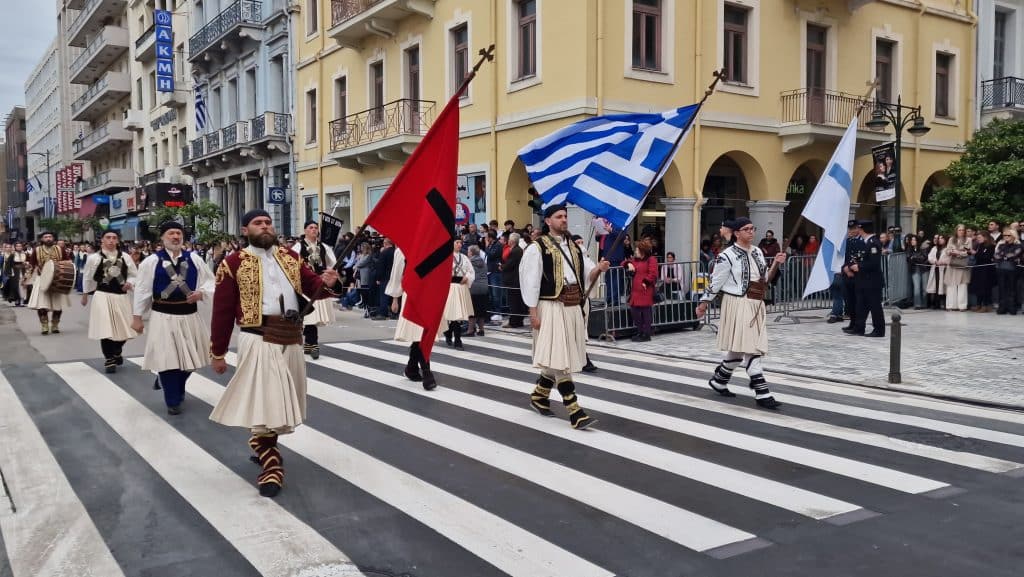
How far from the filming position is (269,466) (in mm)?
5762

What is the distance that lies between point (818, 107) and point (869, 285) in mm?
8898

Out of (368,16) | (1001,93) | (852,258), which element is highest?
(368,16)

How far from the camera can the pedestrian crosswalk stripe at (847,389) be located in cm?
833

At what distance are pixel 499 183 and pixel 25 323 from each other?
1112cm

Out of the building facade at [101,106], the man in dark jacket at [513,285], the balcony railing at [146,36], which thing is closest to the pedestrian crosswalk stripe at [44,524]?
the man in dark jacket at [513,285]

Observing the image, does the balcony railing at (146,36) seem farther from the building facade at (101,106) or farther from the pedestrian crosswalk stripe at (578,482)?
the pedestrian crosswalk stripe at (578,482)

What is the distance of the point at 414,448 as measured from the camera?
689 cm

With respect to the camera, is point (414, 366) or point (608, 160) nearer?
point (608, 160)

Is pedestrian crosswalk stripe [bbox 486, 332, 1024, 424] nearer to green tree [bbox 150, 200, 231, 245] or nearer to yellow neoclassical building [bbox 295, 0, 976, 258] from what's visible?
yellow neoclassical building [bbox 295, 0, 976, 258]

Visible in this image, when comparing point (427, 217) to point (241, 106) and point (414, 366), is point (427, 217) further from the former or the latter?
point (241, 106)

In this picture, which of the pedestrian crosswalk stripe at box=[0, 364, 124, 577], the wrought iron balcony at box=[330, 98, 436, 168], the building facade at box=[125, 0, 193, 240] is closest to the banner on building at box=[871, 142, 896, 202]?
the wrought iron balcony at box=[330, 98, 436, 168]

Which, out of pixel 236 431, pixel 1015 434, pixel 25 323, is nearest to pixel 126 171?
pixel 25 323

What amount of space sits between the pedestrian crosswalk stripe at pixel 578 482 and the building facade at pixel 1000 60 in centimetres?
2372

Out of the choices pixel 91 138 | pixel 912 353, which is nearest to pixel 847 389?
pixel 912 353
